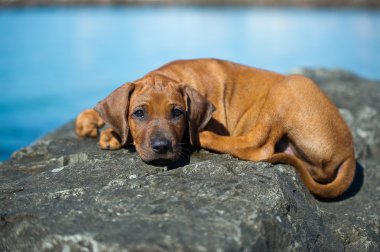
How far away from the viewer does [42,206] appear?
4227mm

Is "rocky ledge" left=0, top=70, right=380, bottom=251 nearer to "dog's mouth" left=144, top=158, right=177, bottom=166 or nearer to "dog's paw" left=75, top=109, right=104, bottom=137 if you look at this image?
"dog's mouth" left=144, top=158, right=177, bottom=166

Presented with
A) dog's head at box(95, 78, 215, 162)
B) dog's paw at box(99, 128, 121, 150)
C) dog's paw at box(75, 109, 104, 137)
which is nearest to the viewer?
dog's head at box(95, 78, 215, 162)

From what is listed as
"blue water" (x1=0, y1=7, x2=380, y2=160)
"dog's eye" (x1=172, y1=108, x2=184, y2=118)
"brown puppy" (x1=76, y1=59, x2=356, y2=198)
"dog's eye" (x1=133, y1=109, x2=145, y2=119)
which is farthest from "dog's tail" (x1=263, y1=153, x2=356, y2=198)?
"blue water" (x1=0, y1=7, x2=380, y2=160)

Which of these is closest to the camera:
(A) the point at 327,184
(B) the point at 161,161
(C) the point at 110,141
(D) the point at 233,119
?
(B) the point at 161,161

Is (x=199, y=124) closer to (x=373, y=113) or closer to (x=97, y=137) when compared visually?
(x=97, y=137)

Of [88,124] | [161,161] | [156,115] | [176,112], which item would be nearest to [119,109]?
[156,115]

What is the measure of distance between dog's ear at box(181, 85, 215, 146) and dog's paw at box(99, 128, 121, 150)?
804 millimetres

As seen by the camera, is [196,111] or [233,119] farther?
[233,119]

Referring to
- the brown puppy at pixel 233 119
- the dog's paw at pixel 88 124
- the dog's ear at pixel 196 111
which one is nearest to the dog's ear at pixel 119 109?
the brown puppy at pixel 233 119

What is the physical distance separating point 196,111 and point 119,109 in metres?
0.79

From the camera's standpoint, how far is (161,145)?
194 inches

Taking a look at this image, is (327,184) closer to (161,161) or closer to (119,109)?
(161,161)

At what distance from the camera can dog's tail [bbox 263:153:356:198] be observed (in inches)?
212

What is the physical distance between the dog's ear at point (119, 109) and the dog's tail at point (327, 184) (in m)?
1.47
